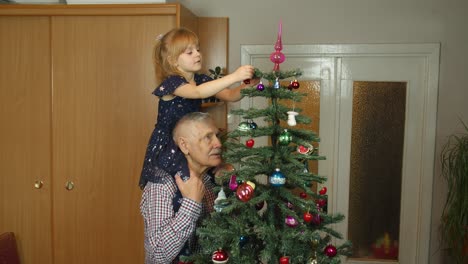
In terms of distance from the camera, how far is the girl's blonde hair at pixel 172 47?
72.0 inches

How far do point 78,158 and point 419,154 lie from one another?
2.04 meters

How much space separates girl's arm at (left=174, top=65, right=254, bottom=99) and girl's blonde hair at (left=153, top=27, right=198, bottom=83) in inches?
4.9

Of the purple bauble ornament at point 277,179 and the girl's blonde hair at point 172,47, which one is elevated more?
the girl's blonde hair at point 172,47

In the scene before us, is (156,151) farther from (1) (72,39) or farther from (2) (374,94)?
(2) (374,94)

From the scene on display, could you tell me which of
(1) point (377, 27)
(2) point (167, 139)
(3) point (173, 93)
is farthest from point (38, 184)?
(1) point (377, 27)

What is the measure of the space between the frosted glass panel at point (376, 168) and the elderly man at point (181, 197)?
161 cm

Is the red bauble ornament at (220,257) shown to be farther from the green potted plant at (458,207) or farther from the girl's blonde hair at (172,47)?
the green potted plant at (458,207)

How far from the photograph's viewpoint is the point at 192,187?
5.56ft

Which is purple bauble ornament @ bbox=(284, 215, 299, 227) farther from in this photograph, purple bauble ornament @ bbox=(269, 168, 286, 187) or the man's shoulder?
the man's shoulder

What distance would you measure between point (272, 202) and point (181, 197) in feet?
1.51

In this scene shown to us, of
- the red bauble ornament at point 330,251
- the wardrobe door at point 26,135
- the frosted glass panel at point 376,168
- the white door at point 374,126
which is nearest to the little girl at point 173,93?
the red bauble ornament at point 330,251

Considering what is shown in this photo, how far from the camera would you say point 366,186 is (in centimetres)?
317

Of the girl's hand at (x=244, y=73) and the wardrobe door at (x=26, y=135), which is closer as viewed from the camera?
the girl's hand at (x=244, y=73)

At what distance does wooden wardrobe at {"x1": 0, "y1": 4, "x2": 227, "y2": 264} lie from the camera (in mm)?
2500
